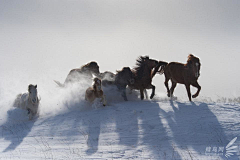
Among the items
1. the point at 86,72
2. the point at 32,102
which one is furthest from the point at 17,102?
the point at 86,72

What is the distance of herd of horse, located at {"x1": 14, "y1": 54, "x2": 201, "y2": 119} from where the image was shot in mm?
10328

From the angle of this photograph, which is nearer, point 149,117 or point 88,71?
point 149,117

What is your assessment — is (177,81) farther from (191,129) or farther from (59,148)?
(59,148)

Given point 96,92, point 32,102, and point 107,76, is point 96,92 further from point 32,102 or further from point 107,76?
point 32,102

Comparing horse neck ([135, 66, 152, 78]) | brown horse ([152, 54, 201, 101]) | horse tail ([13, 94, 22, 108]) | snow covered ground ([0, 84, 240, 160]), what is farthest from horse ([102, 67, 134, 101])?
horse tail ([13, 94, 22, 108])

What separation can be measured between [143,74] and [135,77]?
0.40 m

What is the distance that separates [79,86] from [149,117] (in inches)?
202

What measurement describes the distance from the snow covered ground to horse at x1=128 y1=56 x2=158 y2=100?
1.83 meters

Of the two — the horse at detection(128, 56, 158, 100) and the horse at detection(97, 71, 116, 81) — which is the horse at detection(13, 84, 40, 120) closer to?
the horse at detection(97, 71, 116, 81)

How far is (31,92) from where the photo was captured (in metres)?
10.3

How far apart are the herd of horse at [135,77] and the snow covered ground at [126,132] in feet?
2.62

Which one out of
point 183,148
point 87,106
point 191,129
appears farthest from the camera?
point 87,106

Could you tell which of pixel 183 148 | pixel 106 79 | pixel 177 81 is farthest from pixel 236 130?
pixel 106 79

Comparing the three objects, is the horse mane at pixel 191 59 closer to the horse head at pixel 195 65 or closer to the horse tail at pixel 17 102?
the horse head at pixel 195 65
